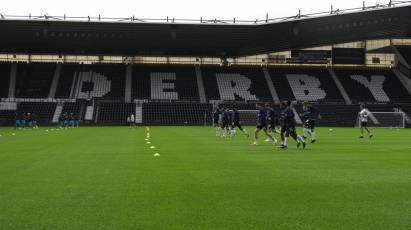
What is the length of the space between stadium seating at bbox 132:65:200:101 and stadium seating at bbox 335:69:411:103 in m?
19.8

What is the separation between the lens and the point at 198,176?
1358cm

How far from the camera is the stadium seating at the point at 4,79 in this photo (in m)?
68.5

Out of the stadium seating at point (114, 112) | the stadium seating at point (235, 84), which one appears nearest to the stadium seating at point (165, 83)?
the stadium seating at point (235, 84)

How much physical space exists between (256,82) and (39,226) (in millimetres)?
67223

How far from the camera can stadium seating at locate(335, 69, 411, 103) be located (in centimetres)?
7131

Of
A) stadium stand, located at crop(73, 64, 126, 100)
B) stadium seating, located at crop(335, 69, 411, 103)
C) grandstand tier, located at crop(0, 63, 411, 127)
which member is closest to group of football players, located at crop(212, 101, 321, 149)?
grandstand tier, located at crop(0, 63, 411, 127)

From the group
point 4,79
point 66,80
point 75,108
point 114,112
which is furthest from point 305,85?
point 4,79

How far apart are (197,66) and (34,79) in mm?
21068

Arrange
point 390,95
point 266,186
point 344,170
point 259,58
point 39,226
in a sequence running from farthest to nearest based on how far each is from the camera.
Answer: point 259,58 < point 390,95 < point 344,170 < point 266,186 < point 39,226

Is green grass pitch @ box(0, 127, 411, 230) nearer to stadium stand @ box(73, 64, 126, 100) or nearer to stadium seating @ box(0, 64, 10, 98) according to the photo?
stadium stand @ box(73, 64, 126, 100)

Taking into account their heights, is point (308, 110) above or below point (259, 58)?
below

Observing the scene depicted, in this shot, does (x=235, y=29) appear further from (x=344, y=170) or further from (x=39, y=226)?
(x=39, y=226)

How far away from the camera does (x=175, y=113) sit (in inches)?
2662

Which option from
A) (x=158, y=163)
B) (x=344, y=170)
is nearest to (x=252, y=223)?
(x=344, y=170)
